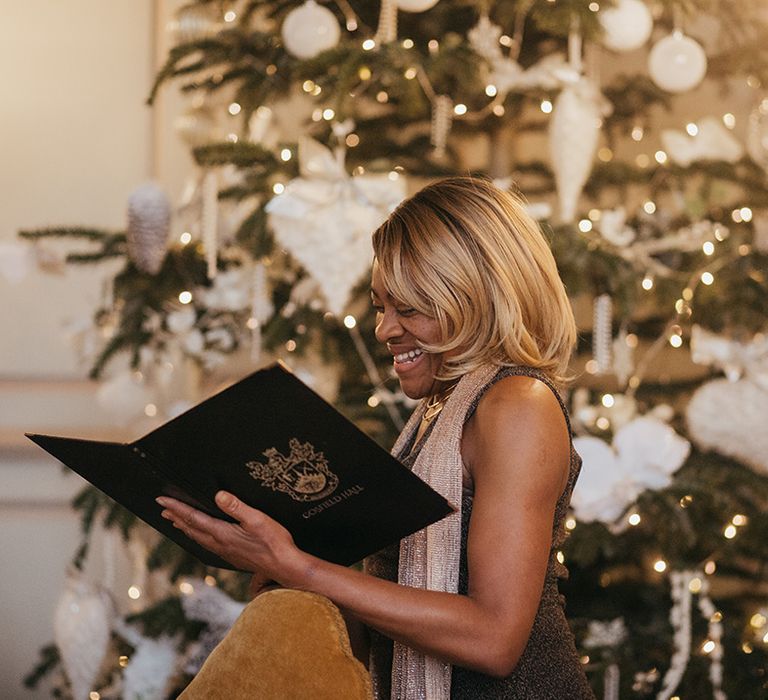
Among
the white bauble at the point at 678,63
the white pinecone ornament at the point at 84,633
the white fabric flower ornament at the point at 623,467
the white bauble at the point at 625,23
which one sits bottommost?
the white pinecone ornament at the point at 84,633

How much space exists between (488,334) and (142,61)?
2537 millimetres

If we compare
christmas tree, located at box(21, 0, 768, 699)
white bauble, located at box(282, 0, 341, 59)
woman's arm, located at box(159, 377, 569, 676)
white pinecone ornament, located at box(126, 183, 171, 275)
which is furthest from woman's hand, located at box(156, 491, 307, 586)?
white bauble, located at box(282, 0, 341, 59)

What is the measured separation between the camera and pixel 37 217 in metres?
3.64

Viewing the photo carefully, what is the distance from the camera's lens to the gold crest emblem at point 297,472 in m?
1.27

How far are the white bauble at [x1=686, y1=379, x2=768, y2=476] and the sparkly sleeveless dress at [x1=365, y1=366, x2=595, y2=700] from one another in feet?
3.79

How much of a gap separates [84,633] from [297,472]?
1.74 m

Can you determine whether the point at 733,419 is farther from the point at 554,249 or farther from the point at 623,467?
the point at 554,249

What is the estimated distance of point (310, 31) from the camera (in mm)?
2537

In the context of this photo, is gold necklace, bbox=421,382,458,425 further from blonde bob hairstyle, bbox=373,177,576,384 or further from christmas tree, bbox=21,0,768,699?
christmas tree, bbox=21,0,768,699

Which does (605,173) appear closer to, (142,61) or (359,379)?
(359,379)

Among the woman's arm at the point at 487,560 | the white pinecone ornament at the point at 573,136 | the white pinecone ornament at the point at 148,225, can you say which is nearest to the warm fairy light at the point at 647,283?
the white pinecone ornament at the point at 573,136

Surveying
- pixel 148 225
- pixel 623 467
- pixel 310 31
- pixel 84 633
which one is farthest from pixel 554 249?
pixel 84 633

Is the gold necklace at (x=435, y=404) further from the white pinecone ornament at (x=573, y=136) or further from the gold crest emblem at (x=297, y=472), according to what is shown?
the white pinecone ornament at (x=573, y=136)

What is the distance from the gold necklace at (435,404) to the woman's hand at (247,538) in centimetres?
30
